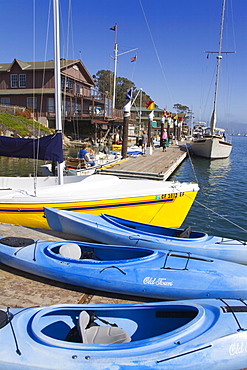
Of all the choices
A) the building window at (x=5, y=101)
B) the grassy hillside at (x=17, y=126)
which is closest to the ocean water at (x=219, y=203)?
the grassy hillside at (x=17, y=126)

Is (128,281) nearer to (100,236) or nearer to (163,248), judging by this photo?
(163,248)

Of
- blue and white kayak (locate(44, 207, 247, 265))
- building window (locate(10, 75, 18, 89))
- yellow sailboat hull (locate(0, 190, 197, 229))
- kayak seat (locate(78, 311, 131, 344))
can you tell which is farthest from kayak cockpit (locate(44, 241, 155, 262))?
building window (locate(10, 75, 18, 89))

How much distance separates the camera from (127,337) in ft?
11.8

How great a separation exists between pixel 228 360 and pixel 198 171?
20.2 meters

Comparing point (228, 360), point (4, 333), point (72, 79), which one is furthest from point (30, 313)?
point (72, 79)

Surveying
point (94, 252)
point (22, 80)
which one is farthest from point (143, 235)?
point (22, 80)

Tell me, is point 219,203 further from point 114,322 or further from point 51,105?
point 51,105

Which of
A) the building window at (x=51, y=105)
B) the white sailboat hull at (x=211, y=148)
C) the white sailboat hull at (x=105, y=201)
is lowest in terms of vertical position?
the white sailboat hull at (x=105, y=201)

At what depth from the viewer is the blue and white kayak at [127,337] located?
3.21 m

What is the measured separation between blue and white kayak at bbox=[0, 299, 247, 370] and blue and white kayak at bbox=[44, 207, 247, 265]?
6.97ft

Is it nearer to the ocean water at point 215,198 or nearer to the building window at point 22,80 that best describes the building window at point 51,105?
the building window at point 22,80

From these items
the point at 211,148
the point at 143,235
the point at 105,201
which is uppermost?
the point at 211,148

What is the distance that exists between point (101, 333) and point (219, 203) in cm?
1098

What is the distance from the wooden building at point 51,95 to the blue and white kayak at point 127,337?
33.4m
